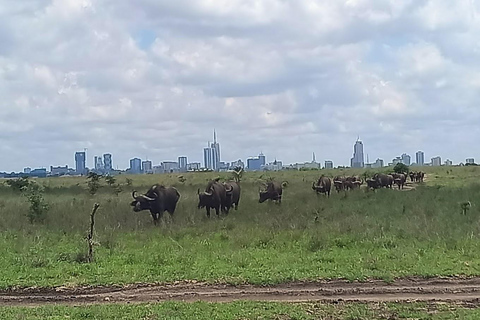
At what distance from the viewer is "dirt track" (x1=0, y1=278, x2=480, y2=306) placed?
34.2 ft

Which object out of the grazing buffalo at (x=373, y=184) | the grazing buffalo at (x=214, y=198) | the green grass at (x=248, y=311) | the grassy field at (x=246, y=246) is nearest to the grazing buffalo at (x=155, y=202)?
the grassy field at (x=246, y=246)

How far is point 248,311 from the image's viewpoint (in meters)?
9.36

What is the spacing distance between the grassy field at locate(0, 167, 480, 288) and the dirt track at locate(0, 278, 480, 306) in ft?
1.48

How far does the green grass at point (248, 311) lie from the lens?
9039 millimetres

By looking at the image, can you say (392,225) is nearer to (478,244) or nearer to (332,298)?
(478,244)

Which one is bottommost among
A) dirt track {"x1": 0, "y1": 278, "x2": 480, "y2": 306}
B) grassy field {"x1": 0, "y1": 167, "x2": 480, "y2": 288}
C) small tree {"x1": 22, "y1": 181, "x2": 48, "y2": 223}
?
dirt track {"x1": 0, "y1": 278, "x2": 480, "y2": 306}

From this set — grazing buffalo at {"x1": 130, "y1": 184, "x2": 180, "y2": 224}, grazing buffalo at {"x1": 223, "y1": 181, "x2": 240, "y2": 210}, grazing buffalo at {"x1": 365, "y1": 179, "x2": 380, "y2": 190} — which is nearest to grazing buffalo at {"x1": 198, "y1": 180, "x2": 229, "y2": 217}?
grazing buffalo at {"x1": 223, "y1": 181, "x2": 240, "y2": 210}

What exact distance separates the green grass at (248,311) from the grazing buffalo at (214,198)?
15.3 m

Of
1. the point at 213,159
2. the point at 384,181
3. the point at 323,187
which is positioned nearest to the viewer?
the point at 323,187

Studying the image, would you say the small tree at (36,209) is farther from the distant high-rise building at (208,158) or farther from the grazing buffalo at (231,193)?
the distant high-rise building at (208,158)

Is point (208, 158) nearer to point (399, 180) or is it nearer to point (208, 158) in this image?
point (208, 158)

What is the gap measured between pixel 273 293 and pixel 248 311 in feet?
4.98

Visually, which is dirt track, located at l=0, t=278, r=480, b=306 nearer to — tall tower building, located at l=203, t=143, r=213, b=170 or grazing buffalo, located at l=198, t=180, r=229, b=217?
grazing buffalo, located at l=198, t=180, r=229, b=217

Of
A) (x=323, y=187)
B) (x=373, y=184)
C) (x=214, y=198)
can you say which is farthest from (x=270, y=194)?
(x=373, y=184)
